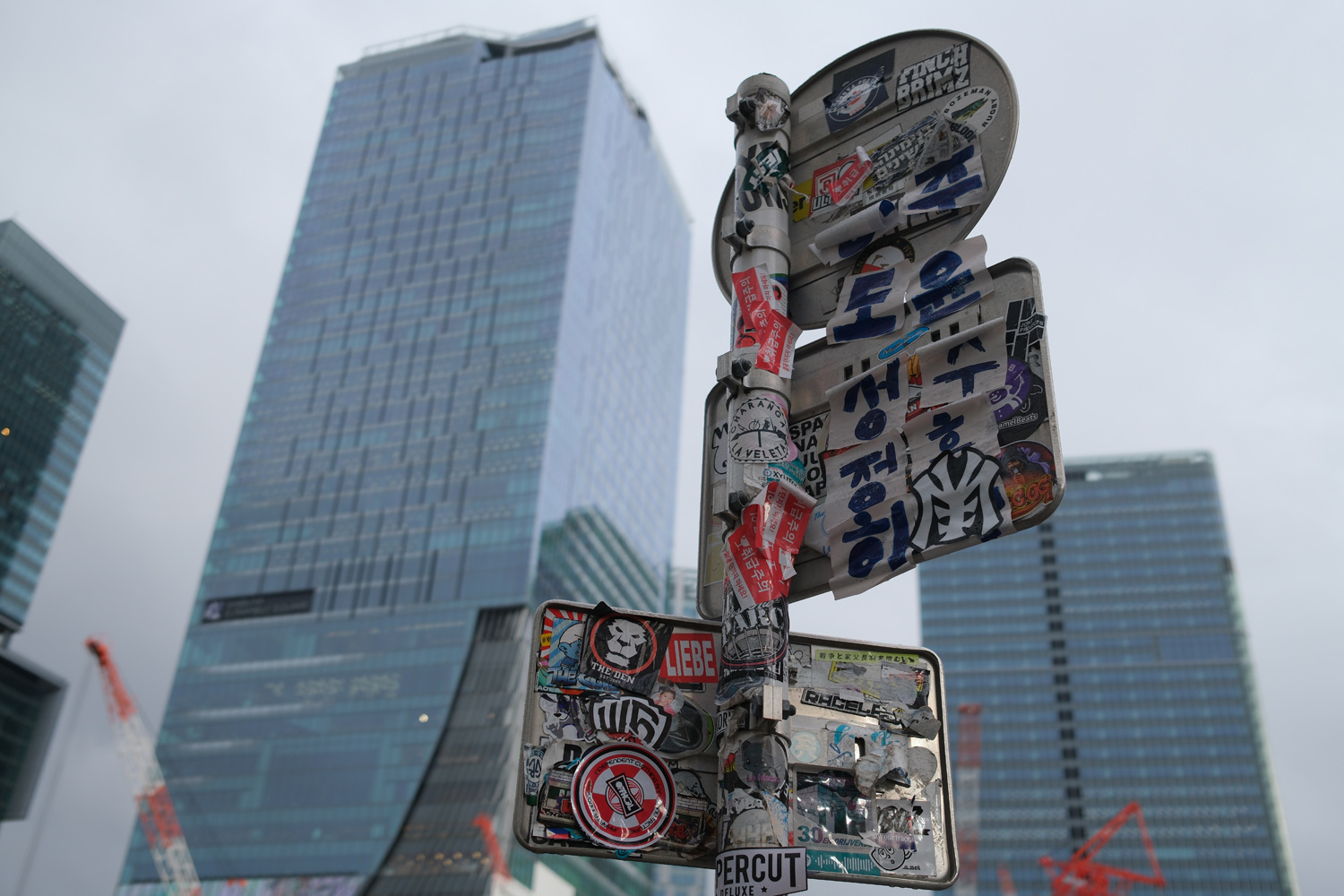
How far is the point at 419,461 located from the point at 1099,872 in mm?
98812

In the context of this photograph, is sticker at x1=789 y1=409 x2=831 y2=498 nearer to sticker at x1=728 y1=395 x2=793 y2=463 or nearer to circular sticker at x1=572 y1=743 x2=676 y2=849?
sticker at x1=728 y1=395 x2=793 y2=463

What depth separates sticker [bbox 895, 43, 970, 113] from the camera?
766 centimetres

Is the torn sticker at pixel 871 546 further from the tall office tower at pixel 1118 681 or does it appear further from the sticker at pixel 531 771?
the tall office tower at pixel 1118 681

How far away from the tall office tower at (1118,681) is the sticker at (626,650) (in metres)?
158

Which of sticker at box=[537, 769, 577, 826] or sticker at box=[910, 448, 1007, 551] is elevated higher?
sticker at box=[910, 448, 1007, 551]

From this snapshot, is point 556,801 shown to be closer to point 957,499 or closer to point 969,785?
point 957,499

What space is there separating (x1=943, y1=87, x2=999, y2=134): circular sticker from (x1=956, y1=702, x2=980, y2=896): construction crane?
520 feet

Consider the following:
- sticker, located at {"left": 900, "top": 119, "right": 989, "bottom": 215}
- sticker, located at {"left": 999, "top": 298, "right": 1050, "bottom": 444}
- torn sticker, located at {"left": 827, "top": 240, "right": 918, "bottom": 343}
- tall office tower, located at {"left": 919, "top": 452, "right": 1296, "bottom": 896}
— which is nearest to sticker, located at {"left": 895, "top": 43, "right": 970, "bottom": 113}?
sticker, located at {"left": 900, "top": 119, "right": 989, "bottom": 215}

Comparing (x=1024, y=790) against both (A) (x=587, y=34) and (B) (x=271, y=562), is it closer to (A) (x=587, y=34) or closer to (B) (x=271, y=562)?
(B) (x=271, y=562)

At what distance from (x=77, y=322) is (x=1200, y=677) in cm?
17131

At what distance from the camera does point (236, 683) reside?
11162 centimetres

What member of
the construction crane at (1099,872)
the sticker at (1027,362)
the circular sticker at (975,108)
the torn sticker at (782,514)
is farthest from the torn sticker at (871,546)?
the construction crane at (1099,872)

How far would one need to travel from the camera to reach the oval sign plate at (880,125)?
7340 mm

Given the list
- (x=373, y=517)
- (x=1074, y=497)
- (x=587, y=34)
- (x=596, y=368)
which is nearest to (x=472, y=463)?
(x=373, y=517)
